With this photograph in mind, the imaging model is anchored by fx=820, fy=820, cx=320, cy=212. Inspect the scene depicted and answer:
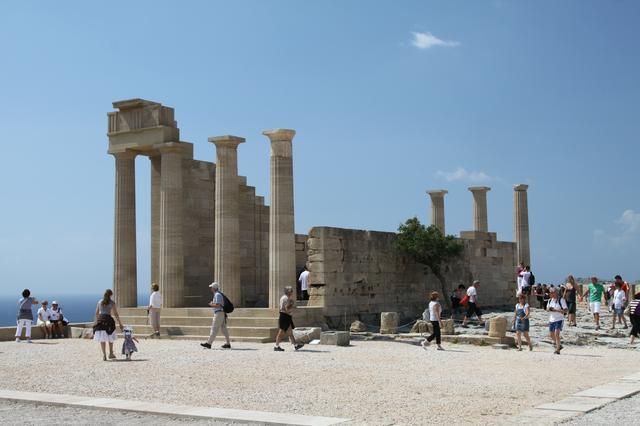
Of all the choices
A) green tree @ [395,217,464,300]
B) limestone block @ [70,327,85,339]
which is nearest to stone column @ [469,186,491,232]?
green tree @ [395,217,464,300]

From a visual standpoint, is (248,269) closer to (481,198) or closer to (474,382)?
(481,198)

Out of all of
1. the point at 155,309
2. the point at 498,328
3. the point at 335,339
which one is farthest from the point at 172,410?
the point at 155,309

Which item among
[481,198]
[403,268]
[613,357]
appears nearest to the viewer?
[613,357]

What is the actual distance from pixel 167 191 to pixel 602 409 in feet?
59.4

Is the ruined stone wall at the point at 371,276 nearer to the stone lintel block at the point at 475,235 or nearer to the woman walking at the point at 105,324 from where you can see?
the stone lintel block at the point at 475,235

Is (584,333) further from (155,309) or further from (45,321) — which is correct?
(45,321)

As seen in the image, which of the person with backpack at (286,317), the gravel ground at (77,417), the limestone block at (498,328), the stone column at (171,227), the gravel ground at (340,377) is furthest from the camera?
the stone column at (171,227)

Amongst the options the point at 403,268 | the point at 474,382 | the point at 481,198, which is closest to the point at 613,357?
the point at 474,382

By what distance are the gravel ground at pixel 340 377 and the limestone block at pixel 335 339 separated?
53cm

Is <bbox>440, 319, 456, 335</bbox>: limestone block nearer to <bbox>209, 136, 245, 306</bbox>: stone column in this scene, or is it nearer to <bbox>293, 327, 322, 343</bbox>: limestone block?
<bbox>293, 327, 322, 343</bbox>: limestone block

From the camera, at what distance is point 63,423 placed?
1008 cm

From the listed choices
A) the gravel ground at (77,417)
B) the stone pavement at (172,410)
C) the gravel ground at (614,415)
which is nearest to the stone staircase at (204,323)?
the stone pavement at (172,410)

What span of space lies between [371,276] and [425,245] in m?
2.76

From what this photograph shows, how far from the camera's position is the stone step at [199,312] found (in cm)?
2294
